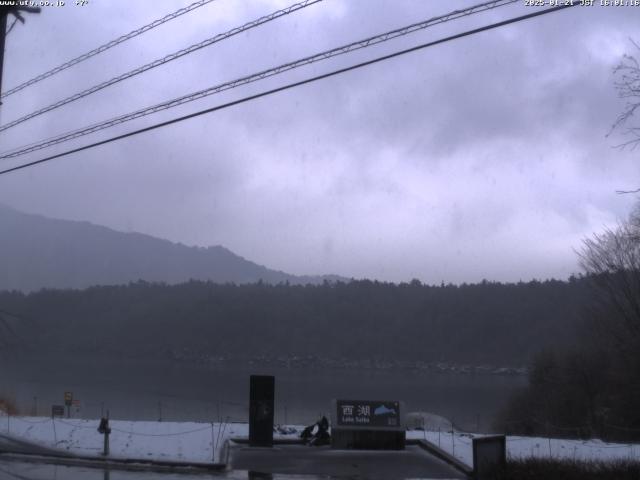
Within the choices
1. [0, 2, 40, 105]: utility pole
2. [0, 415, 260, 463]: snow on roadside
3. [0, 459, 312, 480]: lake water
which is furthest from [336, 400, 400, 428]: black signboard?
[0, 2, 40, 105]: utility pole

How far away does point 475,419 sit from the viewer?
3994 centimetres

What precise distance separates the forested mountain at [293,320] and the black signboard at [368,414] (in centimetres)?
4278

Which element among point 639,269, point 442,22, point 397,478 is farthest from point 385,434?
point 639,269

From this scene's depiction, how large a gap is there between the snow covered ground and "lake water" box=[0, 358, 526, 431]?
430 inches

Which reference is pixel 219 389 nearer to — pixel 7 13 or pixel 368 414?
pixel 368 414

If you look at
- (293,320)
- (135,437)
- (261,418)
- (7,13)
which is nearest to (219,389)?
(293,320)

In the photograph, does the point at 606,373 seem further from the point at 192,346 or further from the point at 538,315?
the point at 192,346

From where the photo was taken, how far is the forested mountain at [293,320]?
217 feet

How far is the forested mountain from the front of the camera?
217 ft

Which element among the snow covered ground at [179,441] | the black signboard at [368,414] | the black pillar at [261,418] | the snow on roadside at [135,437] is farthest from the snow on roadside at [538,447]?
the snow on roadside at [135,437]

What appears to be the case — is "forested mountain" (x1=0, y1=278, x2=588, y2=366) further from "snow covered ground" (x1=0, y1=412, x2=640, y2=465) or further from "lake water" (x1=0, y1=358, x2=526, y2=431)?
"snow covered ground" (x1=0, y1=412, x2=640, y2=465)

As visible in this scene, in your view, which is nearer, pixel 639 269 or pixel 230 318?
pixel 639 269

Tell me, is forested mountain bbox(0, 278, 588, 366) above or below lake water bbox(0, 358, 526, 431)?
above

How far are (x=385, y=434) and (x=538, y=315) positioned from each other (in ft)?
143
